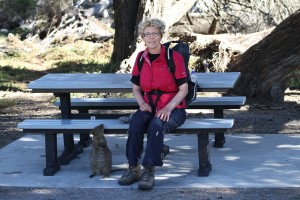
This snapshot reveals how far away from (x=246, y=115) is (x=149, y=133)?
442cm

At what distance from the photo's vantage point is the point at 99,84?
719 centimetres

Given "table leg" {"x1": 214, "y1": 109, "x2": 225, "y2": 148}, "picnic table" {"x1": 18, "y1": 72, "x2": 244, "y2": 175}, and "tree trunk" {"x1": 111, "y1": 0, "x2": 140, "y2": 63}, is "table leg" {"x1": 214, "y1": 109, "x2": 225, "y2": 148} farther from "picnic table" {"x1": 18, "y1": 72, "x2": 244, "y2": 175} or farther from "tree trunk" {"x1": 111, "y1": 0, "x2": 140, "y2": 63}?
"tree trunk" {"x1": 111, "y1": 0, "x2": 140, "y2": 63}

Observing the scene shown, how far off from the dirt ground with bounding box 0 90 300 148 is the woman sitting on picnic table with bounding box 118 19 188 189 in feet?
8.78

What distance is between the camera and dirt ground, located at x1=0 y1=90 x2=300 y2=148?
923 cm

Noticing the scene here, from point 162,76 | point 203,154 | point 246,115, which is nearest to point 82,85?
point 162,76

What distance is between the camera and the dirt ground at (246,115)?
30.3 feet

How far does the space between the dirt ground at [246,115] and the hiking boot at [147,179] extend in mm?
2863

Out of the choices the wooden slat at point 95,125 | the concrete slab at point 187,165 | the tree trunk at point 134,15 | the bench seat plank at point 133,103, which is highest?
the tree trunk at point 134,15

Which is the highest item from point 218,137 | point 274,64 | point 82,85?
point 274,64

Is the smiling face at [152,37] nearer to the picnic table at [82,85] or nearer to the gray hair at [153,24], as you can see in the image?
the gray hair at [153,24]

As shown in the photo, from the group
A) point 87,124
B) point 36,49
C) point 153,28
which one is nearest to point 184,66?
point 153,28

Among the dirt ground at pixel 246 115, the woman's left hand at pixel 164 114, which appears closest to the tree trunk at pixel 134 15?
the dirt ground at pixel 246 115

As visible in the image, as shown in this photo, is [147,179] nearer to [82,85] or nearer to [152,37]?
[152,37]

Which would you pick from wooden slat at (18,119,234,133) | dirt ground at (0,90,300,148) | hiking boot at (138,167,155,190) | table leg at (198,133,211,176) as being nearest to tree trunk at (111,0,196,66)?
dirt ground at (0,90,300,148)
